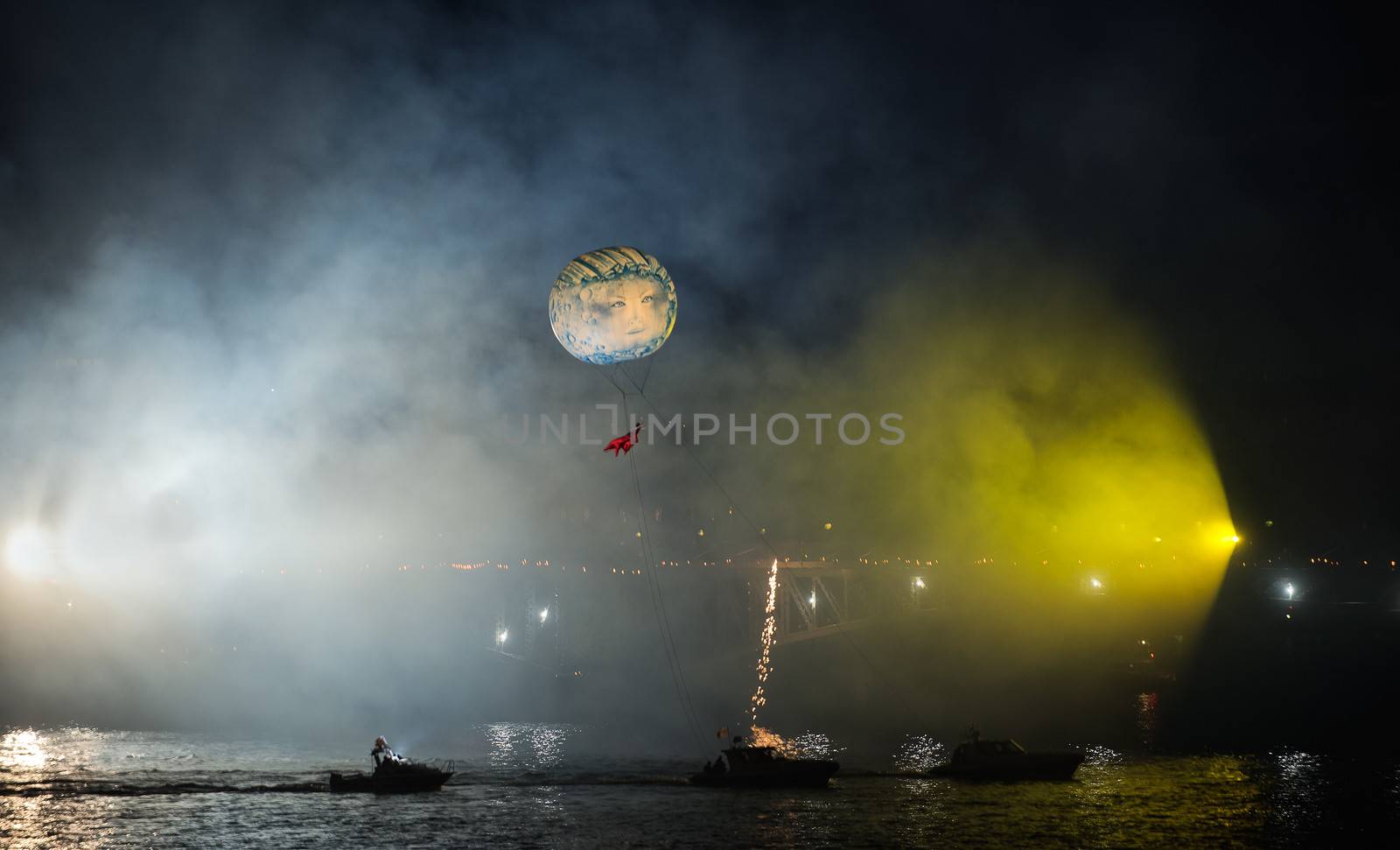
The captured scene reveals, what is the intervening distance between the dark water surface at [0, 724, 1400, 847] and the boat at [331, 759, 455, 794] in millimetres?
A: 448

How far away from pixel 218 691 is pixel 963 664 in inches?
2320

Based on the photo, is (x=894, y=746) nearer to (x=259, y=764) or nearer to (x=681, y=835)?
(x=681, y=835)

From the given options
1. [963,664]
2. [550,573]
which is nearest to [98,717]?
[550,573]

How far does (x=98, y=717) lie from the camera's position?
52.5 metres

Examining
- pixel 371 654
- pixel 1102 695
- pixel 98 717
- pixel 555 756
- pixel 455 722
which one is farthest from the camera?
pixel 371 654

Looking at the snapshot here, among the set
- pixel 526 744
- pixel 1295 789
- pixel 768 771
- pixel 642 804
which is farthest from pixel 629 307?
pixel 1295 789

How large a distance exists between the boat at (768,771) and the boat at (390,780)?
10.8 meters

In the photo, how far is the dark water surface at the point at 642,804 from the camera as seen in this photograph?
2744cm

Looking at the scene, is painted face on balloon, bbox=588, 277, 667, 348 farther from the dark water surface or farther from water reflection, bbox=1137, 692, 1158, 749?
water reflection, bbox=1137, 692, 1158, 749

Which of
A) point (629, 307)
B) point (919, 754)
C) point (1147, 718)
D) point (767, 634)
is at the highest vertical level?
point (629, 307)

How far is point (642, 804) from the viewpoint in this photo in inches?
1287

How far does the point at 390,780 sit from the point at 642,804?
9.10m

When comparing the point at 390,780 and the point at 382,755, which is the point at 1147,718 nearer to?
the point at 390,780

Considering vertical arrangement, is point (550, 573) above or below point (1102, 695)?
above
